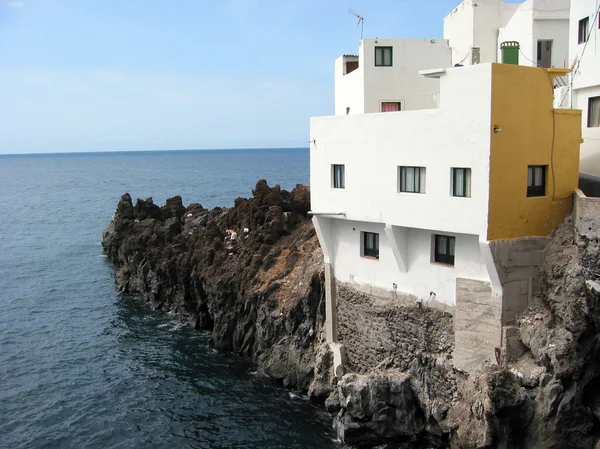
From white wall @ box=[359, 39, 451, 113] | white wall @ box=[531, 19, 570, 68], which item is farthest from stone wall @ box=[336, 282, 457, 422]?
white wall @ box=[531, 19, 570, 68]

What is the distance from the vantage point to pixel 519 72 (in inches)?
869

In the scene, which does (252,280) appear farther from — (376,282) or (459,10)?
(459,10)

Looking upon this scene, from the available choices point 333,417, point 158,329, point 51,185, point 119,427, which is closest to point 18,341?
point 158,329

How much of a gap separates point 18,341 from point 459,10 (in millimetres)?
33529

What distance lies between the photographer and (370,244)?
27.8m

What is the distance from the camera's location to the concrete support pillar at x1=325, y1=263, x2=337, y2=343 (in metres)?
29.8

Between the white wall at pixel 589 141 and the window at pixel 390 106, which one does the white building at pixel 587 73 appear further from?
the window at pixel 390 106

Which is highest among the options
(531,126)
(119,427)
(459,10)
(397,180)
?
(459,10)

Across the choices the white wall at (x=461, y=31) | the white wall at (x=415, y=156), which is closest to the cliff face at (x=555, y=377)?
the white wall at (x=415, y=156)

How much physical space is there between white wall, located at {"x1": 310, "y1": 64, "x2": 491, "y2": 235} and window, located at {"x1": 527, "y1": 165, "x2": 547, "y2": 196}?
217cm

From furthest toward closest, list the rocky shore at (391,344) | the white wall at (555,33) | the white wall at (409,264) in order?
the white wall at (555,33) → the white wall at (409,264) → the rocky shore at (391,344)

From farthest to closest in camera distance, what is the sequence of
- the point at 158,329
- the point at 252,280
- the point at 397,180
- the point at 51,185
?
the point at 51,185 → the point at 158,329 → the point at 252,280 → the point at 397,180

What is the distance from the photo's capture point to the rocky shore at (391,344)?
69.1 ft

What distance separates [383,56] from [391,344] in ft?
43.0
